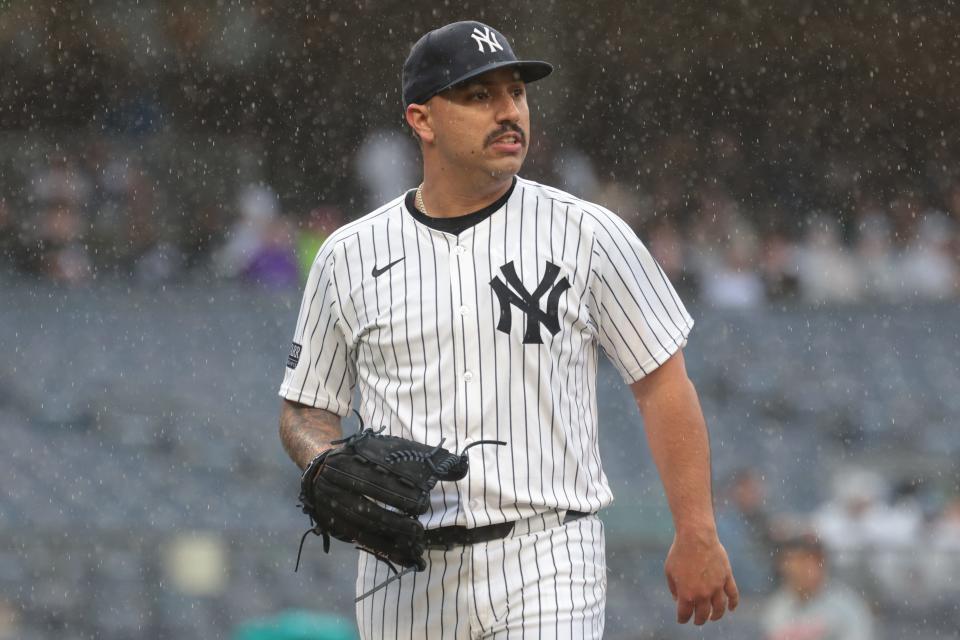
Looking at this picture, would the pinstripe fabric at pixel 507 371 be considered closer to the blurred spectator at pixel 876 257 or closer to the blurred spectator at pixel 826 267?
the blurred spectator at pixel 826 267

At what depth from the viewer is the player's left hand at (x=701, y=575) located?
2.61 meters

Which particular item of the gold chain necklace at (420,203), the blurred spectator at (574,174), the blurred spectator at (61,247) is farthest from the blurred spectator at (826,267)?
the gold chain necklace at (420,203)

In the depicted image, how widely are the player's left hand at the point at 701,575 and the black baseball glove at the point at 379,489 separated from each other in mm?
393

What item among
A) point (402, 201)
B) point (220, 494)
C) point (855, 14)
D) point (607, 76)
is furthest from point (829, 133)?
point (402, 201)

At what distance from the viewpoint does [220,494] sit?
322 inches

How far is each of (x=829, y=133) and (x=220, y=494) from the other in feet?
15.1

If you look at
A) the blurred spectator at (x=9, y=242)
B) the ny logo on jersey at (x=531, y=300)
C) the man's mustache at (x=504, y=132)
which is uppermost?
the blurred spectator at (x=9, y=242)

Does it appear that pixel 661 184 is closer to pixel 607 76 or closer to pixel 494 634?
pixel 607 76

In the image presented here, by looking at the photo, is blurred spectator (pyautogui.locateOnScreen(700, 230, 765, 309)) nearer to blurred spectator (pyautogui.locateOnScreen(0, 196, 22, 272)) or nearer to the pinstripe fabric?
blurred spectator (pyautogui.locateOnScreen(0, 196, 22, 272))

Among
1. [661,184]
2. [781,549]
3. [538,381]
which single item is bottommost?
[781,549]

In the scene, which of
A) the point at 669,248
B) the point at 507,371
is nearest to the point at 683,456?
the point at 507,371

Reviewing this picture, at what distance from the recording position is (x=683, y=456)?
2627mm

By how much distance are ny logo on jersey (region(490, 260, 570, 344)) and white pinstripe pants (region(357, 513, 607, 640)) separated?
1.02 ft

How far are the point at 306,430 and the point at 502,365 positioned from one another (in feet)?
1.36
